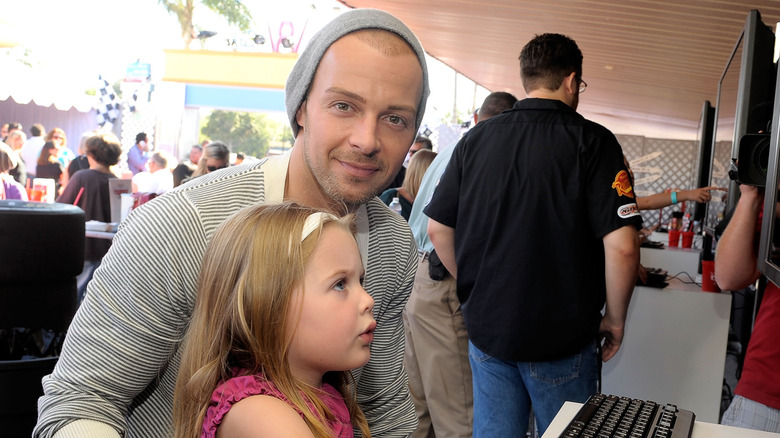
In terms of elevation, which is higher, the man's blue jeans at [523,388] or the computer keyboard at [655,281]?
the computer keyboard at [655,281]

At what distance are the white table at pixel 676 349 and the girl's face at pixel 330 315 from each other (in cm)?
312

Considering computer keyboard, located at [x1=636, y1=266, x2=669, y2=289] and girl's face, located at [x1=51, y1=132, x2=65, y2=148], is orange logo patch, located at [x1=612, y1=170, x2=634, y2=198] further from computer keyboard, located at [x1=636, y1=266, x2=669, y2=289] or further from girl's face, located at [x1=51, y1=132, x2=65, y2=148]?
girl's face, located at [x1=51, y1=132, x2=65, y2=148]

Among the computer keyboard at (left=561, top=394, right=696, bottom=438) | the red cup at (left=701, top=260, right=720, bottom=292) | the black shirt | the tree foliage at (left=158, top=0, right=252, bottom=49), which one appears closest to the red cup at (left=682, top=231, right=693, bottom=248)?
the red cup at (left=701, top=260, right=720, bottom=292)

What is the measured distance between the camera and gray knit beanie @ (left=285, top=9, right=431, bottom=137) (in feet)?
5.04

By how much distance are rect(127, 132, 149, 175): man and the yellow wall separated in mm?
7677

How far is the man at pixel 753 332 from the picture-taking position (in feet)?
7.40

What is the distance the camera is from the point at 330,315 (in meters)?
1.45

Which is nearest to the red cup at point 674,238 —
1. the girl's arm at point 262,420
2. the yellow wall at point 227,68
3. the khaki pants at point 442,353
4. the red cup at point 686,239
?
the red cup at point 686,239

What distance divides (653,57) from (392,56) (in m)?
8.13

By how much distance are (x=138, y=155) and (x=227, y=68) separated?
30.2 ft

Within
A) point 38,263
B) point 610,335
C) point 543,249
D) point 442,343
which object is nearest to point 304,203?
point 543,249

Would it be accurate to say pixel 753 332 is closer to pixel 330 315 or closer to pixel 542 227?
pixel 542 227

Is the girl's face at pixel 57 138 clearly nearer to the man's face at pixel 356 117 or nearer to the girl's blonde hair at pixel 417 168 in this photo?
the girl's blonde hair at pixel 417 168

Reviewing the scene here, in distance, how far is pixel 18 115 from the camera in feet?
67.6
